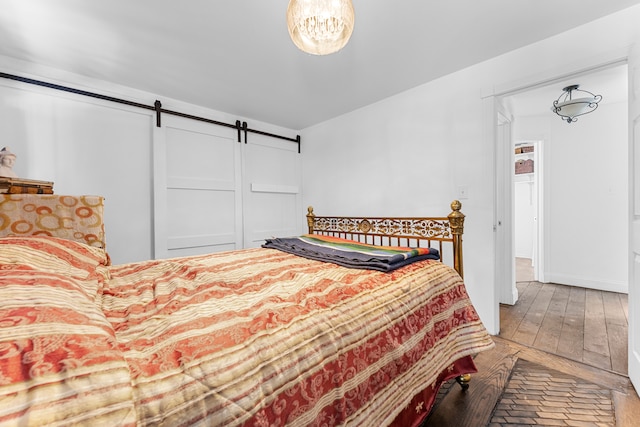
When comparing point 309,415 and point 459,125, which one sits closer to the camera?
point 309,415

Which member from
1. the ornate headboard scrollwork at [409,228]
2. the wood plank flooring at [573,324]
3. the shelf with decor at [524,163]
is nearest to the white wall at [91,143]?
the ornate headboard scrollwork at [409,228]

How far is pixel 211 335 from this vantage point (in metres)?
0.69

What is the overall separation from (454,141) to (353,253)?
1.63 m

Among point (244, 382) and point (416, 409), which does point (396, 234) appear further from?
point (244, 382)

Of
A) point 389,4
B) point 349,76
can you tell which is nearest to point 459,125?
point 349,76

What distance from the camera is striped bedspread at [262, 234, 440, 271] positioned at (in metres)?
1.42

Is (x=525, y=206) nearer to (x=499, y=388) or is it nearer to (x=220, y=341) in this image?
(x=499, y=388)

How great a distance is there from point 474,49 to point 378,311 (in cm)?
226

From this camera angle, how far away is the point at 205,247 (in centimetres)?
316

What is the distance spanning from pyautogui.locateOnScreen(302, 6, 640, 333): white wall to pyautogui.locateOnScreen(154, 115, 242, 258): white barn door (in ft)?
4.74

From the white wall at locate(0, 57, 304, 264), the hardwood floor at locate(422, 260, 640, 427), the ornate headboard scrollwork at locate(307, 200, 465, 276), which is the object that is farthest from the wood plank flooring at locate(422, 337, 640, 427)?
the white wall at locate(0, 57, 304, 264)

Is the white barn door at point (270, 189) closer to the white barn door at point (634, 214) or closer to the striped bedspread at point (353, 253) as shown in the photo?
the striped bedspread at point (353, 253)

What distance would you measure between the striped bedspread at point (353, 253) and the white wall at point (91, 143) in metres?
1.52

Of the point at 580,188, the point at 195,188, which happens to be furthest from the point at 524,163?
the point at 195,188
